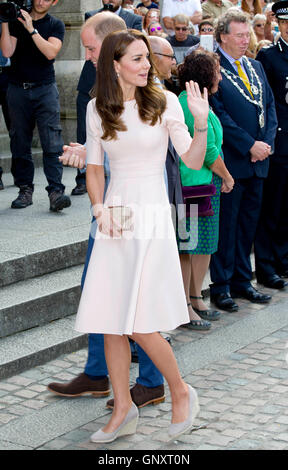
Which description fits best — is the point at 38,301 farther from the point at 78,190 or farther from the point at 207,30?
the point at 207,30

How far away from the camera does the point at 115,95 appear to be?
4.15 meters

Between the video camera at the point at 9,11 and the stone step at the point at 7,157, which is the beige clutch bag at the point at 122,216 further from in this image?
the stone step at the point at 7,157

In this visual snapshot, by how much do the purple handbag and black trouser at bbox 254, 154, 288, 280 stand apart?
1.52 metres

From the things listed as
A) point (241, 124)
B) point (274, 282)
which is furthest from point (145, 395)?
point (274, 282)

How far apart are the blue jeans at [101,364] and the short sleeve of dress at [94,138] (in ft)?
1.77

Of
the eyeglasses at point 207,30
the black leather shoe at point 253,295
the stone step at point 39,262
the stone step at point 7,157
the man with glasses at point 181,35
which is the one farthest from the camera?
the man with glasses at point 181,35

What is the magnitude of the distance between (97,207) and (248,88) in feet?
9.62

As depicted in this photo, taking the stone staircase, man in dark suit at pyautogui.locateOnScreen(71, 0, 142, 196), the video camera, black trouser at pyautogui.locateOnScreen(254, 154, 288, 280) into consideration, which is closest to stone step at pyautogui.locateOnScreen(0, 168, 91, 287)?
the stone staircase

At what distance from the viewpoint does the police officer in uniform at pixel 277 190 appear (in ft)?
24.1

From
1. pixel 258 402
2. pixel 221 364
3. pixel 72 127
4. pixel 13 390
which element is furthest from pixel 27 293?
pixel 72 127

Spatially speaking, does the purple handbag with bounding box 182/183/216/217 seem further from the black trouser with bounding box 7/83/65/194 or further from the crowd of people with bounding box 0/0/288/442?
the black trouser with bounding box 7/83/65/194

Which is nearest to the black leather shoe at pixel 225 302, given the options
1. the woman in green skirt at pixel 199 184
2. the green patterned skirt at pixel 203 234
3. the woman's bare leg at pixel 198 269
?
the woman in green skirt at pixel 199 184

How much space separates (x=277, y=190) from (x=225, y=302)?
130 centimetres
